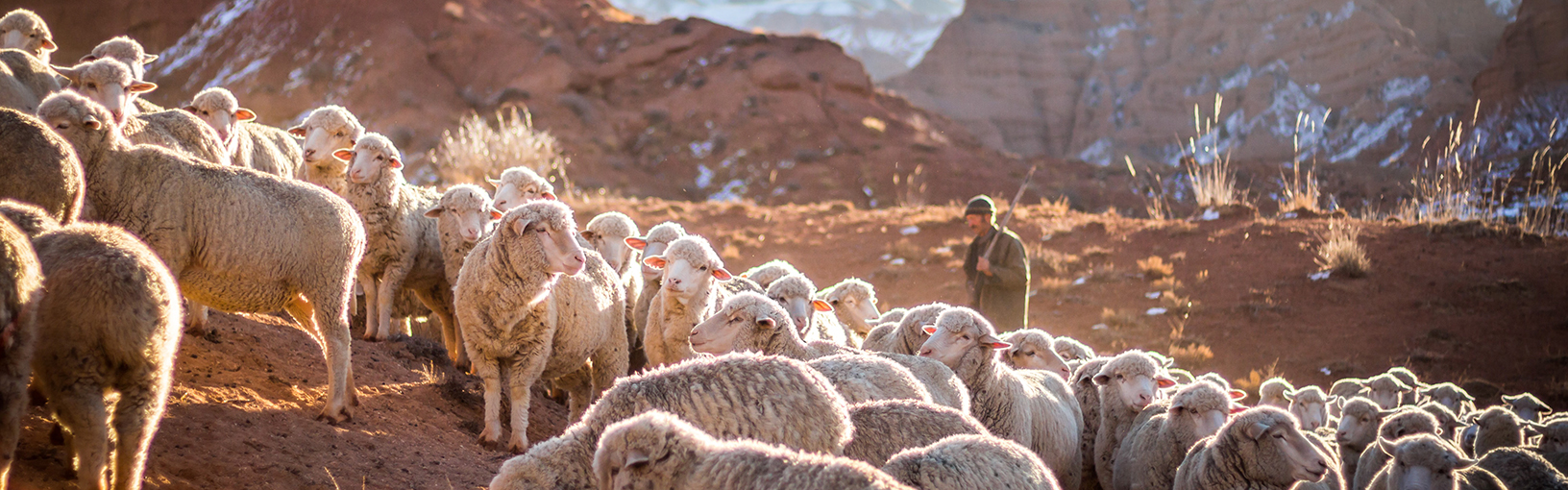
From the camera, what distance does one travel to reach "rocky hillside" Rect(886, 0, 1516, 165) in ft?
165

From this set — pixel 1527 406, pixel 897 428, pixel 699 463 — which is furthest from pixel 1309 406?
pixel 699 463

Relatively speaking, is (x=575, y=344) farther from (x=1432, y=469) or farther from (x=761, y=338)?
(x=1432, y=469)

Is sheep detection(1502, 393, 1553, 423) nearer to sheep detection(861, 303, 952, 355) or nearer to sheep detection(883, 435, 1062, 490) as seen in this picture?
sheep detection(861, 303, 952, 355)

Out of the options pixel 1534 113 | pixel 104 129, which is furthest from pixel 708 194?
pixel 1534 113

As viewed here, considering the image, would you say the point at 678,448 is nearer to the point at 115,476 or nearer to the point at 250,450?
the point at 115,476

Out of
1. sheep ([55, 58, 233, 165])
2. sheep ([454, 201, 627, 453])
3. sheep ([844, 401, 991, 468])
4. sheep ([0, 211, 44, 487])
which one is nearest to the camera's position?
sheep ([0, 211, 44, 487])

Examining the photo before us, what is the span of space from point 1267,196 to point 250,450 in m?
31.6

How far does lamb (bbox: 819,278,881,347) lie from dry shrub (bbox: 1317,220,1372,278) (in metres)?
8.87

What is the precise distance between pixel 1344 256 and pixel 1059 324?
4.26m

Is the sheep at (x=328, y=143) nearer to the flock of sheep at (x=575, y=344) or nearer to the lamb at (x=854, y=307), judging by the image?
the flock of sheep at (x=575, y=344)

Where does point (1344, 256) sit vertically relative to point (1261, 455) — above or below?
above

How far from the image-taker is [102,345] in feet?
11.8

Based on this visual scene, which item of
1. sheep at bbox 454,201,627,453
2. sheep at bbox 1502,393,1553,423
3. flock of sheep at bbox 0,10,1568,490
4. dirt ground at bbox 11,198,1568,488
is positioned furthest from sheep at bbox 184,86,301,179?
sheep at bbox 1502,393,1553,423

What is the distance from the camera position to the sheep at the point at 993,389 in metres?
5.83
